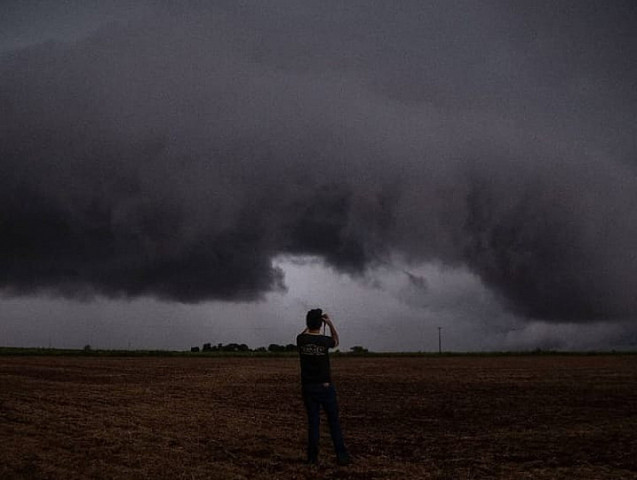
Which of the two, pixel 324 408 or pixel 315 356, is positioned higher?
pixel 315 356

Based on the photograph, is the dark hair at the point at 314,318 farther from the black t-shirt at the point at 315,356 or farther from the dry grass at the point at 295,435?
the dry grass at the point at 295,435

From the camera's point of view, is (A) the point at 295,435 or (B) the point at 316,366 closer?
(B) the point at 316,366

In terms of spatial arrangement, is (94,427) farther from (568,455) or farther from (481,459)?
(568,455)

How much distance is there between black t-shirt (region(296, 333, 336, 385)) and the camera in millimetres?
10414

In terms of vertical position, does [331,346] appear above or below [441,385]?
above

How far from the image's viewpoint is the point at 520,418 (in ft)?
60.5

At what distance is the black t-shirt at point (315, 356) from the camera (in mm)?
10414

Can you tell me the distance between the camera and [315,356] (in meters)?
10.4

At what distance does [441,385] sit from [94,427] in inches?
869

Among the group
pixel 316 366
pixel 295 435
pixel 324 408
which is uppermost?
pixel 316 366

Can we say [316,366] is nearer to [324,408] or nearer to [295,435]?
[324,408]

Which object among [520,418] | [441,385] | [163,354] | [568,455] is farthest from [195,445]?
[163,354]

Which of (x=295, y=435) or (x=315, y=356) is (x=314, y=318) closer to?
(x=315, y=356)

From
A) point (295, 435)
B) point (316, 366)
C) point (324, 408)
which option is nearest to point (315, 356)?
point (316, 366)
